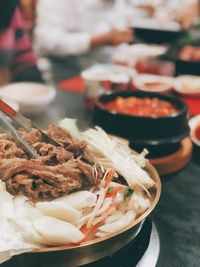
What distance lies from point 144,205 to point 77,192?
233 mm

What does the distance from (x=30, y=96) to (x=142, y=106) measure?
2.79 ft

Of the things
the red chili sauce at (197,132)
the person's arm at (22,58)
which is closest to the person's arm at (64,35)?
the person's arm at (22,58)

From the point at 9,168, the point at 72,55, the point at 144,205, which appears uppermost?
the point at 9,168

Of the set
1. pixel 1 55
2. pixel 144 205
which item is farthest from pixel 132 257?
pixel 1 55

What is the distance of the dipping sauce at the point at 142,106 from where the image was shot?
218 centimetres

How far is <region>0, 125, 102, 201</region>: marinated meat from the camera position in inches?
50.1

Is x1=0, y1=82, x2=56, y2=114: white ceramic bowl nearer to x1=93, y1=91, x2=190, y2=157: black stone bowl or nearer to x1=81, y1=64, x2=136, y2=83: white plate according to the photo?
x1=81, y1=64, x2=136, y2=83: white plate

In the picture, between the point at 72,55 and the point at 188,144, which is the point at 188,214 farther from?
the point at 72,55

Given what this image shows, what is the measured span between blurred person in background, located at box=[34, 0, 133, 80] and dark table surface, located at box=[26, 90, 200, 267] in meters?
2.80

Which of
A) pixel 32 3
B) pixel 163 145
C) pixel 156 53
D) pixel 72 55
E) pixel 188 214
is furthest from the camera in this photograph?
pixel 32 3

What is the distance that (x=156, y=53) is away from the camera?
3938 mm

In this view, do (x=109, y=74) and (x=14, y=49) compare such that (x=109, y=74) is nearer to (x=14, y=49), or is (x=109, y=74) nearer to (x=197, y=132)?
(x=197, y=132)

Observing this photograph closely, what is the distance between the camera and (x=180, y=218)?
1.64m

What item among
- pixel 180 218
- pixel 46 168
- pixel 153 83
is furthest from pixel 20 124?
pixel 153 83
